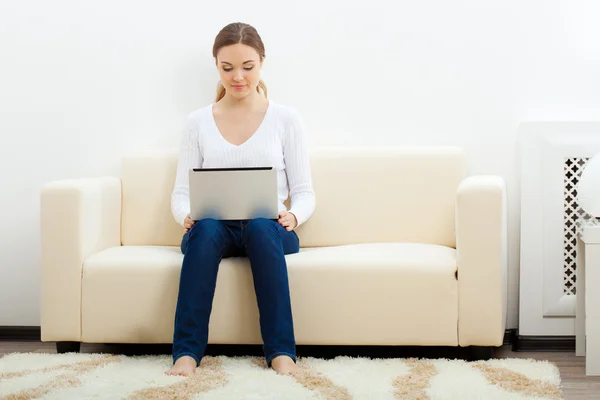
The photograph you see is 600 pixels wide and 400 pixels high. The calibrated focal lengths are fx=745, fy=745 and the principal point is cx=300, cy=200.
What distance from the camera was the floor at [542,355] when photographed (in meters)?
2.08

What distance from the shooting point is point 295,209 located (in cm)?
246

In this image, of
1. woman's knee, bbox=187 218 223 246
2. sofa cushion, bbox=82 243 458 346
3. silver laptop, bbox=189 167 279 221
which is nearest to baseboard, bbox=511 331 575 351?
sofa cushion, bbox=82 243 458 346

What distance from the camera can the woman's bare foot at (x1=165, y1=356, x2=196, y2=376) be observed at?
205 cm

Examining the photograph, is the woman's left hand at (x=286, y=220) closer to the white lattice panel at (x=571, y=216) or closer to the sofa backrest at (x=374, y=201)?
the sofa backrest at (x=374, y=201)

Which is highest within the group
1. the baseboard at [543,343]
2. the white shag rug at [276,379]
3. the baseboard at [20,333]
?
the white shag rug at [276,379]

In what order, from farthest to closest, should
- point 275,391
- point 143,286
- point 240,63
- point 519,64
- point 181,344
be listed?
point 519,64, point 240,63, point 143,286, point 181,344, point 275,391

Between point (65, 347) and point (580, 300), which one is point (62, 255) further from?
point (580, 300)

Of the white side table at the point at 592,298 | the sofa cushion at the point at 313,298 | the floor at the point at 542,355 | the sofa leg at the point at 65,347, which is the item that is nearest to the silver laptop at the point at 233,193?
the sofa cushion at the point at 313,298

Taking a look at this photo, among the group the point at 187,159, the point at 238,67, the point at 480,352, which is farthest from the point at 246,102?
the point at 480,352

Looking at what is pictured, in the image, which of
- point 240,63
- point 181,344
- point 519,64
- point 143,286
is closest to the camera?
point 181,344

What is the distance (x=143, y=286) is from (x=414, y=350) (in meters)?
0.94

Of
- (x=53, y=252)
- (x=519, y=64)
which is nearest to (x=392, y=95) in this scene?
(x=519, y=64)

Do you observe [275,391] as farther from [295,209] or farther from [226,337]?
[295,209]

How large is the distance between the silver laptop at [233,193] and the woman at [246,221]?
1.4 inches
